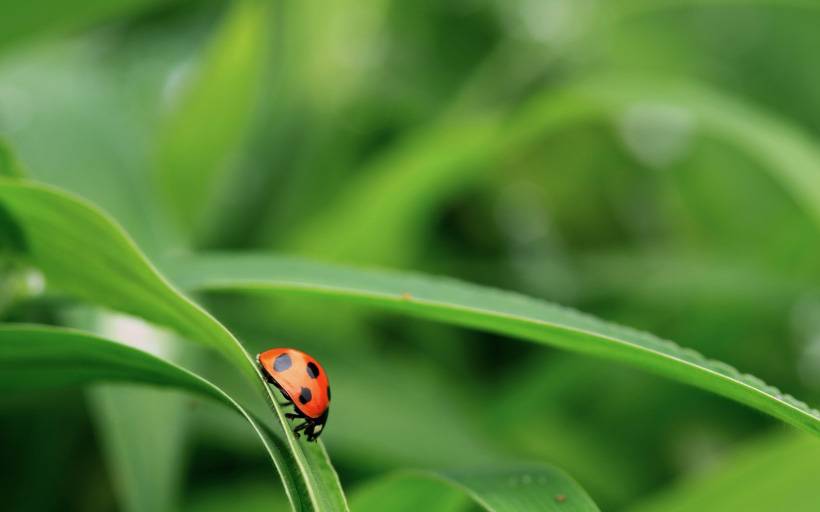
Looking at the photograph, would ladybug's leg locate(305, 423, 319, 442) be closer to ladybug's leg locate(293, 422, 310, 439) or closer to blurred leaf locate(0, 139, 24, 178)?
ladybug's leg locate(293, 422, 310, 439)

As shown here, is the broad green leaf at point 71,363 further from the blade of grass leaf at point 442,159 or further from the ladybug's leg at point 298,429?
the blade of grass leaf at point 442,159

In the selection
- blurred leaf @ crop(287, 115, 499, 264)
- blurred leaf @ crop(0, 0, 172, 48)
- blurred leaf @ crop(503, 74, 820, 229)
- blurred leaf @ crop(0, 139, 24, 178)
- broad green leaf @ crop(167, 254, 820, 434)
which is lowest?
blurred leaf @ crop(0, 139, 24, 178)

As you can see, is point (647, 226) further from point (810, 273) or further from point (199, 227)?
point (199, 227)

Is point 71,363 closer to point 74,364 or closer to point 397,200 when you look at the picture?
point 74,364

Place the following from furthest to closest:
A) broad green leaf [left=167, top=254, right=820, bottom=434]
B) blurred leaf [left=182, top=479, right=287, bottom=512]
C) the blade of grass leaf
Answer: the blade of grass leaf
blurred leaf [left=182, top=479, right=287, bottom=512]
broad green leaf [left=167, top=254, right=820, bottom=434]

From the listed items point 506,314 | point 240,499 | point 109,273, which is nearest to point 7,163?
point 109,273

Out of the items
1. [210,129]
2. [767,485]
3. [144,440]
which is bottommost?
[144,440]

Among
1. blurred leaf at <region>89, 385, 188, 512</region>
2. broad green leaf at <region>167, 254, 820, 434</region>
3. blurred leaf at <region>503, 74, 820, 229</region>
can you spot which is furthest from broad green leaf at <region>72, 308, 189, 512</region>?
blurred leaf at <region>503, 74, 820, 229</region>
